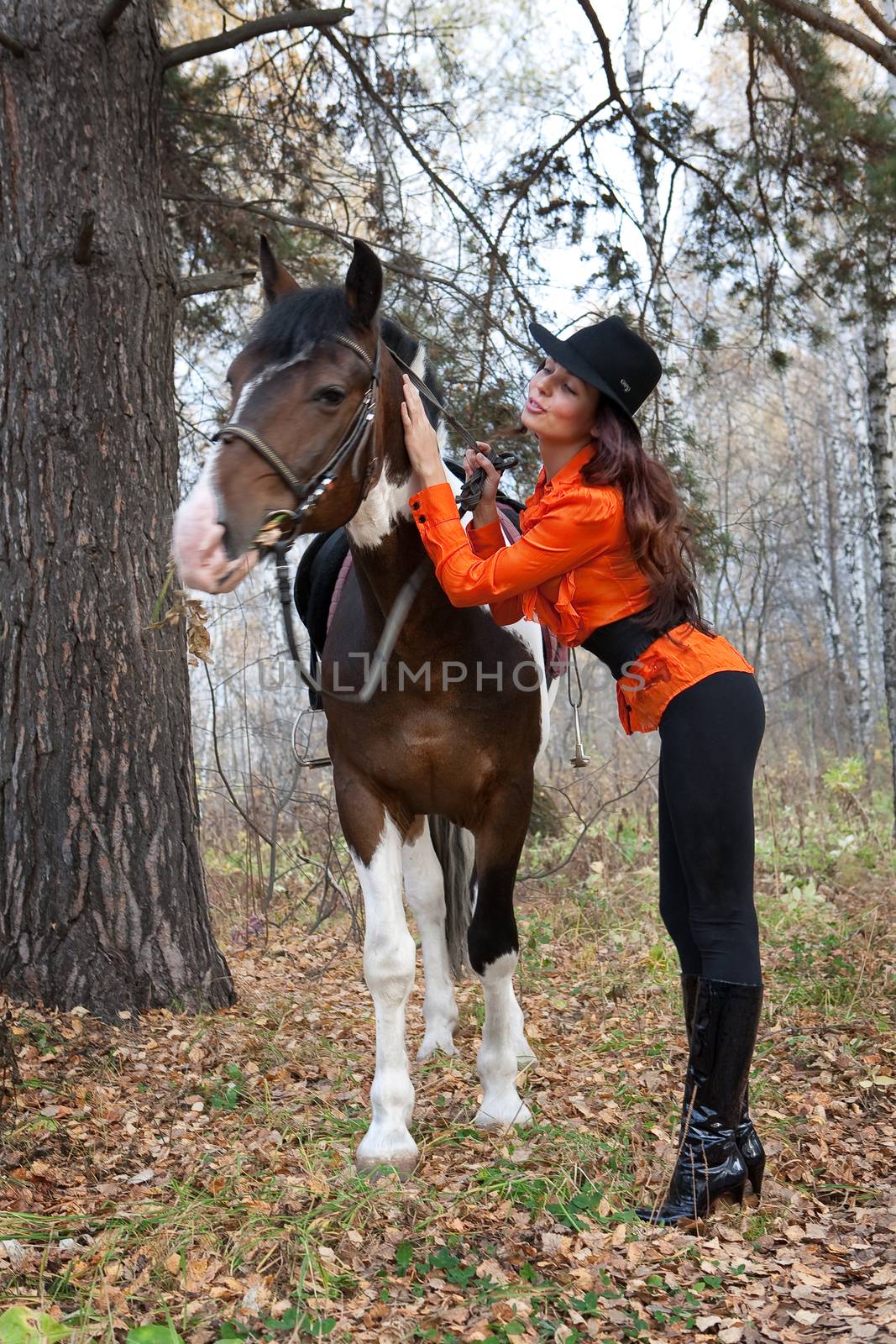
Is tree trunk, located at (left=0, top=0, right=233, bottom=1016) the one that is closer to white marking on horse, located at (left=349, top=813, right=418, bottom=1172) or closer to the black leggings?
white marking on horse, located at (left=349, top=813, right=418, bottom=1172)

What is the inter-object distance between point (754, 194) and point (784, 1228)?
4.82m

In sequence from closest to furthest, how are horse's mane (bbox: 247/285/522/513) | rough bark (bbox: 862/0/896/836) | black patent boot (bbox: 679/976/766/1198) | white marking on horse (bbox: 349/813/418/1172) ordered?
horse's mane (bbox: 247/285/522/513) < black patent boot (bbox: 679/976/766/1198) < white marking on horse (bbox: 349/813/418/1172) < rough bark (bbox: 862/0/896/836)

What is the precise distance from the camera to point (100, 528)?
4.14 metres

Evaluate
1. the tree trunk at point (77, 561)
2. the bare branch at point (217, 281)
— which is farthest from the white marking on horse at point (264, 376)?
the bare branch at point (217, 281)

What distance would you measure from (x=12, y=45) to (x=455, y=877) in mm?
3509

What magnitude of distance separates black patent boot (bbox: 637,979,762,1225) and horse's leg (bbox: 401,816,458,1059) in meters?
1.40

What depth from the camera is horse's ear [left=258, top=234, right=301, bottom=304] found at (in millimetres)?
3018

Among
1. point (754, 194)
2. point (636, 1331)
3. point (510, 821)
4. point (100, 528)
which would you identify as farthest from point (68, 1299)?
point (754, 194)

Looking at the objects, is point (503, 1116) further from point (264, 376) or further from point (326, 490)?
point (264, 376)

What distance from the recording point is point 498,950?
3455 mm

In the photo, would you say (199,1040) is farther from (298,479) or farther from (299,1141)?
(298,479)

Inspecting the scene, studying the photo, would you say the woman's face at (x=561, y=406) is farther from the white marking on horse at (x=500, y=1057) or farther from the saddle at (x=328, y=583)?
the white marking on horse at (x=500, y=1057)

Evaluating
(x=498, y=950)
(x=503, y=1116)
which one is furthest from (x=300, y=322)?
(x=503, y=1116)

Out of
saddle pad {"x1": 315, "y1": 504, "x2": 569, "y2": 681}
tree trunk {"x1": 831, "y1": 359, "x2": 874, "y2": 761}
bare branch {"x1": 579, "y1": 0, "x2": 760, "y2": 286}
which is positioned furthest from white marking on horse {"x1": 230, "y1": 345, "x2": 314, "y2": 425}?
tree trunk {"x1": 831, "y1": 359, "x2": 874, "y2": 761}
